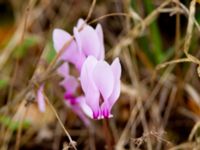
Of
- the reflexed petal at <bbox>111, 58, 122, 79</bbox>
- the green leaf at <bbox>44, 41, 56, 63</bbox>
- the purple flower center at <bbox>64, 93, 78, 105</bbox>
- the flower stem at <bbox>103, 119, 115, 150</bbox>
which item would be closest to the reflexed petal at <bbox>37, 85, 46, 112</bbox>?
the purple flower center at <bbox>64, 93, 78, 105</bbox>

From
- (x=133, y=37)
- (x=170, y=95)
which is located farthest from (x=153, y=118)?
(x=133, y=37)

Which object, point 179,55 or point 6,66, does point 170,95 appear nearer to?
point 179,55

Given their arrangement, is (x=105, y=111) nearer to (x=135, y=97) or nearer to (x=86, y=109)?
(x=86, y=109)

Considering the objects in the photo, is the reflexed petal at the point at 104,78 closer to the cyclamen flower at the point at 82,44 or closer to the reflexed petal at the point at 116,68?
the reflexed petal at the point at 116,68

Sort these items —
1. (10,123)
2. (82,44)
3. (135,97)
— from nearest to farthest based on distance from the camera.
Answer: (82,44), (10,123), (135,97)

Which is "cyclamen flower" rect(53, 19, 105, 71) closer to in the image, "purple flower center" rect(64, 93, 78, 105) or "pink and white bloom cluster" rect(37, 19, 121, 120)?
"pink and white bloom cluster" rect(37, 19, 121, 120)

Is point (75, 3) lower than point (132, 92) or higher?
higher

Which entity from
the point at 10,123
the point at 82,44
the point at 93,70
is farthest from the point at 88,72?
the point at 10,123
